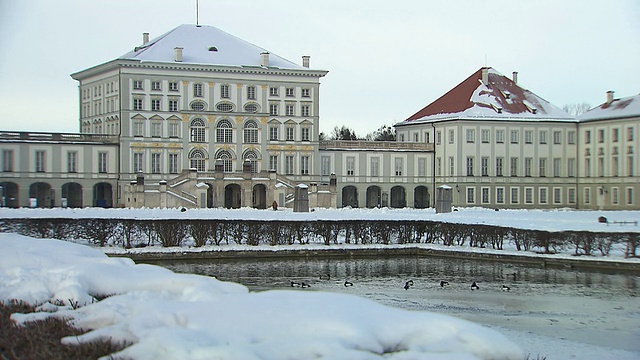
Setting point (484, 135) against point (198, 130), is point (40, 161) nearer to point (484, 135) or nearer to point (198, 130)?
point (198, 130)

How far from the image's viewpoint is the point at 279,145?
225 ft

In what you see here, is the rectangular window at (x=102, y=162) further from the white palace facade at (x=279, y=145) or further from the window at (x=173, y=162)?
the window at (x=173, y=162)

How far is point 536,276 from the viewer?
2562 centimetres

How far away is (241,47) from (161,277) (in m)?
61.4

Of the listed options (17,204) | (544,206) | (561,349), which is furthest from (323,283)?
(544,206)

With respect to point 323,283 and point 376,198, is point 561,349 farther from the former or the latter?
point 376,198

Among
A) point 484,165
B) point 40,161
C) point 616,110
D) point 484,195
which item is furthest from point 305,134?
point 616,110

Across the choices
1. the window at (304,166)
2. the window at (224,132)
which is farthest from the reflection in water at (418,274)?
the window at (304,166)

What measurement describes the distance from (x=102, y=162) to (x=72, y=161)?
224cm

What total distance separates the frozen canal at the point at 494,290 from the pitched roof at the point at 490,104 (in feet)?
134

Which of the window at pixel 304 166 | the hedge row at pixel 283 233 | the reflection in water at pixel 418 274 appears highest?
the window at pixel 304 166

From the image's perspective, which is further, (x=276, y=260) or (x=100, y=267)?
(x=276, y=260)

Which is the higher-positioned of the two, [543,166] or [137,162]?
[137,162]

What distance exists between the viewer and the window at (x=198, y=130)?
66.5 m
